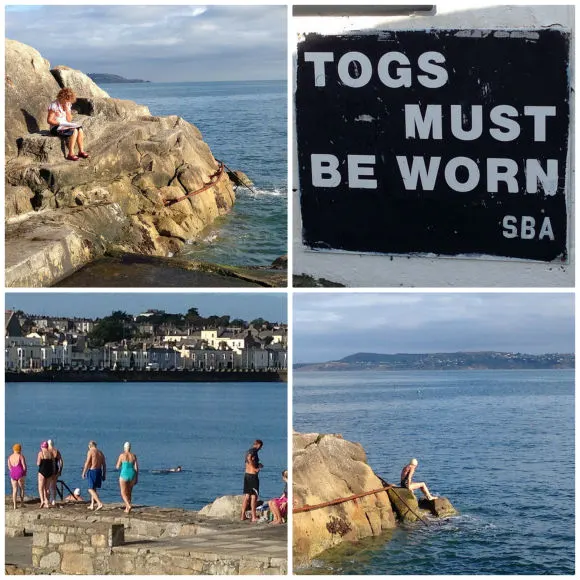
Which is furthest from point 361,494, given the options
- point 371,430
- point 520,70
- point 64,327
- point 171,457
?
point 520,70

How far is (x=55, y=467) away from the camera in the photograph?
14734 millimetres

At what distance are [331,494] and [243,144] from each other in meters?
3.50

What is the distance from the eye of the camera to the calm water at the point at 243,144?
47.0ft

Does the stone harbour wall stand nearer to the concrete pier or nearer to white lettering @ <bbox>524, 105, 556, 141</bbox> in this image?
the concrete pier

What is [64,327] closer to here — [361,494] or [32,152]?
[32,152]

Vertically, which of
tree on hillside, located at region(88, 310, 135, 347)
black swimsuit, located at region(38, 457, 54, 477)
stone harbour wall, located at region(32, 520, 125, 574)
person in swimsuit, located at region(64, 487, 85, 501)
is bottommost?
stone harbour wall, located at region(32, 520, 125, 574)

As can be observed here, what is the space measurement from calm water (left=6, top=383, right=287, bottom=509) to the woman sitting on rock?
2.35 metres

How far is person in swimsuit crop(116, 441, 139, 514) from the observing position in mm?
14547

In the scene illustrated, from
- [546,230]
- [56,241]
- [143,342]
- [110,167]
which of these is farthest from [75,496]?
[546,230]

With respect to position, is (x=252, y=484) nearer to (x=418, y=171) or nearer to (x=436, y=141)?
(x=418, y=171)

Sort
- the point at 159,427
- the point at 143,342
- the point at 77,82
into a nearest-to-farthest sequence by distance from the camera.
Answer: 1. the point at 143,342
2. the point at 77,82
3. the point at 159,427

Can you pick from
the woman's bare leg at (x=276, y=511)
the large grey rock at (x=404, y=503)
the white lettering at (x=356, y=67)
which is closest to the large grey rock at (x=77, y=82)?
the white lettering at (x=356, y=67)

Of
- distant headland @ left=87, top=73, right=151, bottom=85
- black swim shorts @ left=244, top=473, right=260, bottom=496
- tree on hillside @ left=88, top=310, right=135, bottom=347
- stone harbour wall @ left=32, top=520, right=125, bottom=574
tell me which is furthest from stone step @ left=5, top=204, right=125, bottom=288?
black swim shorts @ left=244, top=473, right=260, bottom=496

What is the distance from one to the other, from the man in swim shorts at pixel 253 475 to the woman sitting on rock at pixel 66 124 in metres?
3.38
